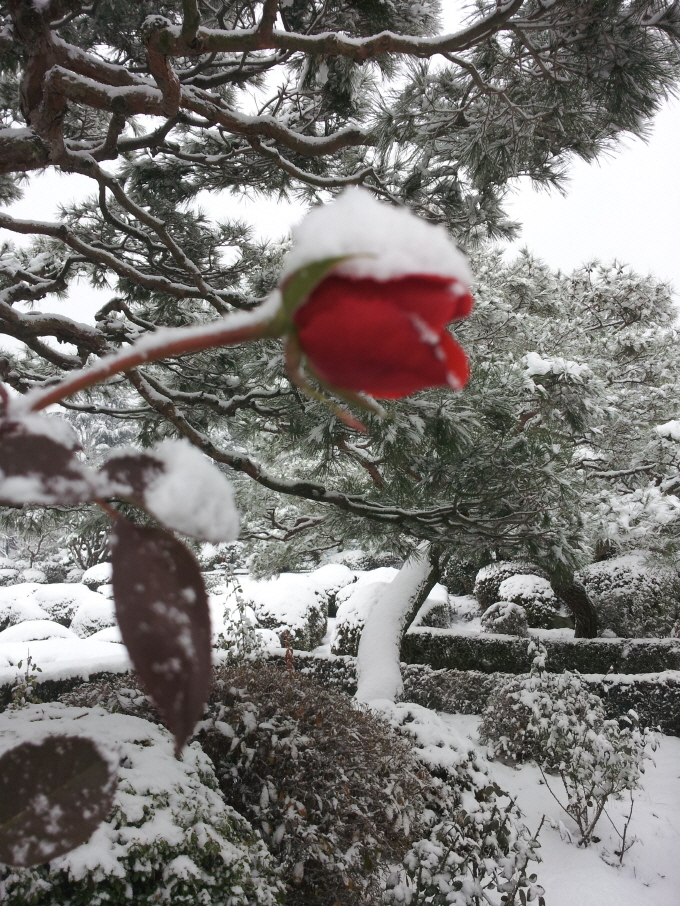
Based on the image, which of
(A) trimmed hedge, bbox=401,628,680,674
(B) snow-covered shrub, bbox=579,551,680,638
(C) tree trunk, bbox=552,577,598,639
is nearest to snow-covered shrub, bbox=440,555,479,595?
(B) snow-covered shrub, bbox=579,551,680,638

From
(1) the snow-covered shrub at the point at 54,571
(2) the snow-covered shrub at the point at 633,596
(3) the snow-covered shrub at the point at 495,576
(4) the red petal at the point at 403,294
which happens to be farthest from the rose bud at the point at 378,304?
(1) the snow-covered shrub at the point at 54,571

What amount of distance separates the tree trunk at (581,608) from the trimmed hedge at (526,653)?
386 millimetres

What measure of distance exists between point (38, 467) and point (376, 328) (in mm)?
112

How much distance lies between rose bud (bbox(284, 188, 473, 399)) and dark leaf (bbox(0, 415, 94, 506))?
0.08m

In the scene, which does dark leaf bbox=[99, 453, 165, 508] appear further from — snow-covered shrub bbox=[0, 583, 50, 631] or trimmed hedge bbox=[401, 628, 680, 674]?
snow-covered shrub bbox=[0, 583, 50, 631]

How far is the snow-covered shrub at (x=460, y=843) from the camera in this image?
1.96 meters

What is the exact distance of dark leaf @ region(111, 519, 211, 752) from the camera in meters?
0.14

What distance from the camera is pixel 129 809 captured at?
4.20ft

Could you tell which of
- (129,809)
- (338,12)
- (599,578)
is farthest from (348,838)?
(599,578)

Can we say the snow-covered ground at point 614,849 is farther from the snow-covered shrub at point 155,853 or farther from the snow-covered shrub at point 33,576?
the snow-covered shrub at point 33,576

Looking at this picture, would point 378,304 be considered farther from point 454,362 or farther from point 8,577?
point 8,577

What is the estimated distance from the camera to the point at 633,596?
22.5ft

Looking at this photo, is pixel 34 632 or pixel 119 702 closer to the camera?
pixel 119 702

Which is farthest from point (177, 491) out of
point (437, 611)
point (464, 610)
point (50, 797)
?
point (464, 610)
